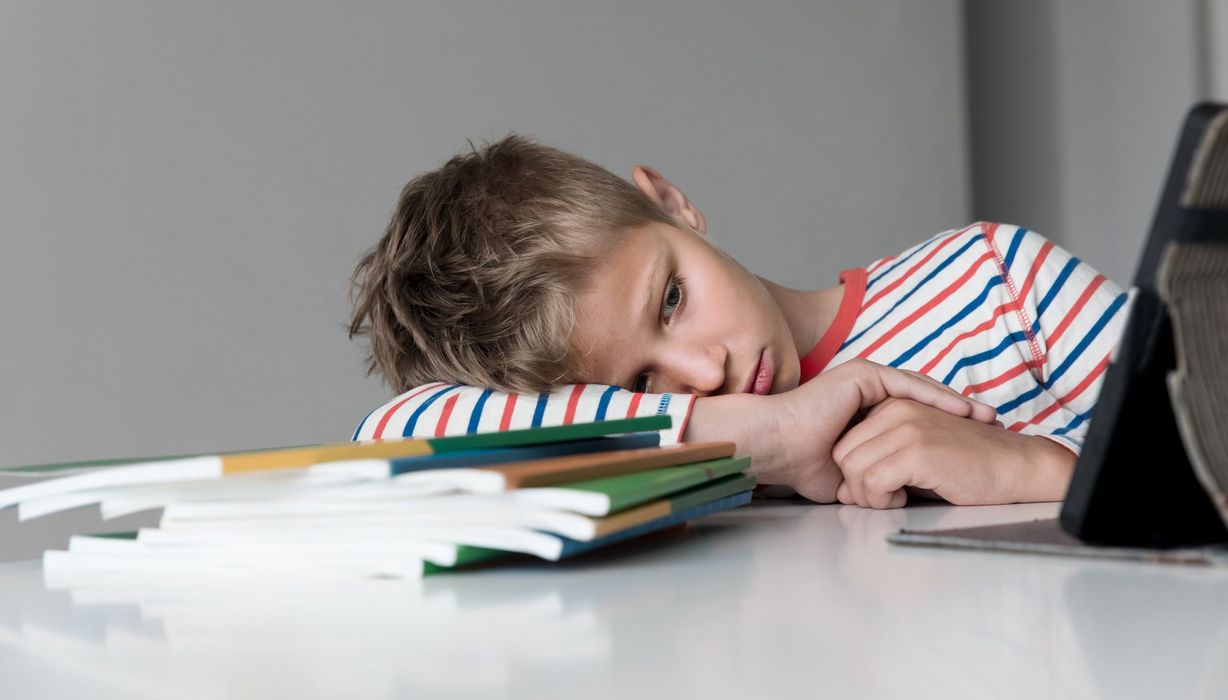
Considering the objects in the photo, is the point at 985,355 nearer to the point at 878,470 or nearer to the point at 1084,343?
the point at 1084,343

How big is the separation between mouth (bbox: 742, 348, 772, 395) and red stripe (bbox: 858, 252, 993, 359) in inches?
6.1

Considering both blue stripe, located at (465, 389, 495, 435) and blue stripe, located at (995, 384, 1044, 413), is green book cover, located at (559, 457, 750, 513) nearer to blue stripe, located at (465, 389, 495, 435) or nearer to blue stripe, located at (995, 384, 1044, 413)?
blue stripe, located at (465, 389, 495, 435)

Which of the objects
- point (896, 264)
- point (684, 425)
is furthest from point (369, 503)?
point (896, 264)

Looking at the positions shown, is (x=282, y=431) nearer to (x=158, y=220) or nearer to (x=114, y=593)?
(x=158, y=220)

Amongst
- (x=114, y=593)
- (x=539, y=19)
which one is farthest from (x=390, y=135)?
(x=114, y=593)

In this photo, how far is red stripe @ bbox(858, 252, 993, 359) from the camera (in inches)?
49.6

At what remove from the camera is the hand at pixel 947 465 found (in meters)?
0.83

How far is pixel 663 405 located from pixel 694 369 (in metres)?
0.14

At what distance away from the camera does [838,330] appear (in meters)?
1.33

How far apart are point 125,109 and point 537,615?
5.84 feet

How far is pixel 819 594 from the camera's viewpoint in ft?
1.44

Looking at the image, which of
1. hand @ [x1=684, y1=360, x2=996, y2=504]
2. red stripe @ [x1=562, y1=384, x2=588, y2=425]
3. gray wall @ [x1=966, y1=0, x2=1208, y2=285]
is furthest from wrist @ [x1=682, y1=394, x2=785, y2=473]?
gray wall @ [x1=966, y1=0, x2=1208, y2=285]

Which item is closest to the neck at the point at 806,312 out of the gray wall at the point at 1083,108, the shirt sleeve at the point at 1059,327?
the shirt sleeve at the point at 1059,327

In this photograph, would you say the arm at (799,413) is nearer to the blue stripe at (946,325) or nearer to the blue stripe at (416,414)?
the blue stripe at (416,414)
